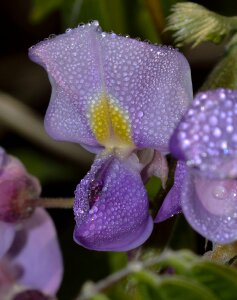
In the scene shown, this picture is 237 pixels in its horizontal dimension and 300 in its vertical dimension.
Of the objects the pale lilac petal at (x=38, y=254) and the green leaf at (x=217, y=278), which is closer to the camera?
the green leaf at (x=217, y=278)

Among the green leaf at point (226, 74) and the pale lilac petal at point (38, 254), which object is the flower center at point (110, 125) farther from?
the pale lilac petal at point (38, 254)

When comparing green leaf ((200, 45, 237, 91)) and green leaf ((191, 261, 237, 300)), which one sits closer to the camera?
green leaf ((191, 261, 237, 300))

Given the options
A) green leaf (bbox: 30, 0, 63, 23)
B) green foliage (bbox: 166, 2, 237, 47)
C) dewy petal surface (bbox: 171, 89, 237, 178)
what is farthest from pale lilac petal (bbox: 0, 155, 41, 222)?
green leaf (bbox: 30, 0, 63, 23)

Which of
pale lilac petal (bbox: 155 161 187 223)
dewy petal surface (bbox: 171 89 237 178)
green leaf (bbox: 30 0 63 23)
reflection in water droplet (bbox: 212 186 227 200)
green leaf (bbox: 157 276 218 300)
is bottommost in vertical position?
green leaf (bbox: 30 0 63 23)

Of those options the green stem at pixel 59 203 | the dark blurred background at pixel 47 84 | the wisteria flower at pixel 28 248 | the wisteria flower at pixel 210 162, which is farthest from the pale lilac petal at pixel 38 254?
the wisteria flower at pixel 210 162

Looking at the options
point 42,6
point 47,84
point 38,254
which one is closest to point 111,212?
point 38,254

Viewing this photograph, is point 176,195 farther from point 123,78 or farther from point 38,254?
point 38,254

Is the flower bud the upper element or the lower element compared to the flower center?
lower

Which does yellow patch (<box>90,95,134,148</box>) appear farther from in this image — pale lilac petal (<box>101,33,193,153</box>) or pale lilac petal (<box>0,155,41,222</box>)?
pale lilac petal (<box>0,155,41,222</box>)
